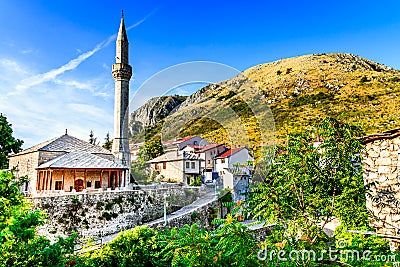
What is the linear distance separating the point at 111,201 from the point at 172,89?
5.88 meters

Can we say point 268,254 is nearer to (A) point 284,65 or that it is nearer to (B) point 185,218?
(B) point 185,218

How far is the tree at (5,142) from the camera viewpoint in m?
9.30

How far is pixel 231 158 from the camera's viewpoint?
2511 centimetres

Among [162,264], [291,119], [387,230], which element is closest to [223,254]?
[162,264]

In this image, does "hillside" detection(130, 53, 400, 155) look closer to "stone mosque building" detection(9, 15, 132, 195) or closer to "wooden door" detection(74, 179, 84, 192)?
"stone mosque building" detection(9, 15, 132, 195)

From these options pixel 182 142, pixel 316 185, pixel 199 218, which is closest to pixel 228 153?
pixel 182 142

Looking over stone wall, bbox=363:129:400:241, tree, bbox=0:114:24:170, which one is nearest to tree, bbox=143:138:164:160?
tree, bbox=0:114:24:170

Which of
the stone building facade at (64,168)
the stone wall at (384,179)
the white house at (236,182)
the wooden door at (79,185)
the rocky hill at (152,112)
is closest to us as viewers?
the stone wall at (384,179)

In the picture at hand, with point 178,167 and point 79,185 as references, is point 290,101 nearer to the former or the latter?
point 178,167

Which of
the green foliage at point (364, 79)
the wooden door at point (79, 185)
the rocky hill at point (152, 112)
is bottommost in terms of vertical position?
the wooden door at point (79, 185)

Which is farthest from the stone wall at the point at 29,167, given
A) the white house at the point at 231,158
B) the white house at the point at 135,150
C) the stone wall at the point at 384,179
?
the stone wall at the point at 384,179

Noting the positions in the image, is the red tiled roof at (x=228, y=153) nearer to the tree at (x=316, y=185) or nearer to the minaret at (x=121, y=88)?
the minaret at (x=121, y=88)

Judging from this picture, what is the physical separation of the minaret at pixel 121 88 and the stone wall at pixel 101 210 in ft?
21.8

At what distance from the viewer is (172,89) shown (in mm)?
13008
